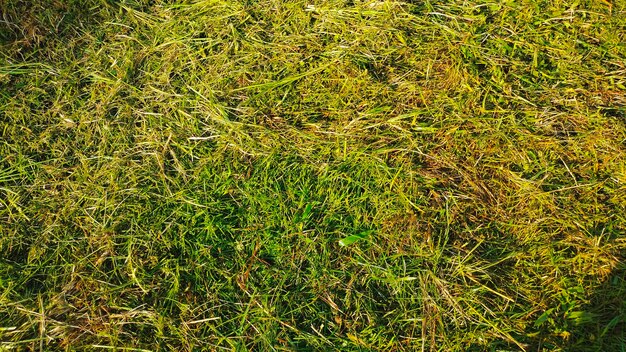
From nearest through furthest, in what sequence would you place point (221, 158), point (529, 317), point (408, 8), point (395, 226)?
point (529, 317) → point (395, 226) → point (221, 158) → point (408, 8)

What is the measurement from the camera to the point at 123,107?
2467 mm

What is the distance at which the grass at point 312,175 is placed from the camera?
2055 mm

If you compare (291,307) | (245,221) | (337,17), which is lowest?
(291,307)

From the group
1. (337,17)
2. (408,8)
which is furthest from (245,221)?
(408,8)

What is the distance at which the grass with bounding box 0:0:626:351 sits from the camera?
205 cm

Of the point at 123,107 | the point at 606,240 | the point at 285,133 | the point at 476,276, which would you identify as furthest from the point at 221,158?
the point at 606,240

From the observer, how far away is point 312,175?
7.52 feet

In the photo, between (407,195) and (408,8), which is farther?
(408,8)

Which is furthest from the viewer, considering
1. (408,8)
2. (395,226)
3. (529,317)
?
(408,8)

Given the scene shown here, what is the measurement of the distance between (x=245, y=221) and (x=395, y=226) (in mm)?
675

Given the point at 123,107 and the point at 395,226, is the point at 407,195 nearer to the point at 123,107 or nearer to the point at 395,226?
the point at 395,226

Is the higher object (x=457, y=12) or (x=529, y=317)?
(x=457, y=12)

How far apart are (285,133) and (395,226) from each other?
0.69m

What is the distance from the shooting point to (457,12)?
2.62m
